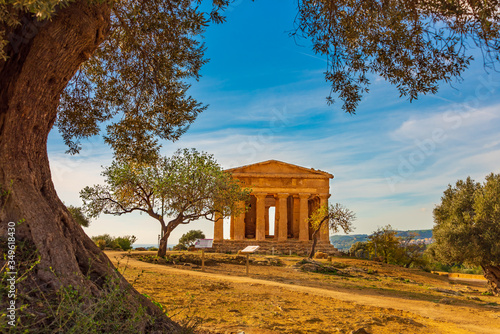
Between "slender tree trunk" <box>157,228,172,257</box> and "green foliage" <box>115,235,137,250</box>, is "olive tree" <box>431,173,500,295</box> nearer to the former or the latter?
"slender tree trunk" <box>157,228,172,257</box>

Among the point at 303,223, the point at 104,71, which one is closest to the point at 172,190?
the point at 104,71

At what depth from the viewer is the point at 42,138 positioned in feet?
16.1

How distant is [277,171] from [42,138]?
37717mm

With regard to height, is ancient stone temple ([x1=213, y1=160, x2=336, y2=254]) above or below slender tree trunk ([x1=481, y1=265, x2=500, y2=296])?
above

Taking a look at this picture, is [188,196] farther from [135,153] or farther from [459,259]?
[459,259]

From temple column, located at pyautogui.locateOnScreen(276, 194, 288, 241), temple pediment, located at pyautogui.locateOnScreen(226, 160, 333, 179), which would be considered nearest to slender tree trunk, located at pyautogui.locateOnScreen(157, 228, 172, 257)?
temple pediment, located at pyautogui.locateOnScreen(226, 160, 333, 179)

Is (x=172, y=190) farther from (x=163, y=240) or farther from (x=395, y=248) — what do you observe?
(x=395, y=248)

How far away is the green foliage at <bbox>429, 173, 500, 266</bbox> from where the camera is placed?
58.5 ft

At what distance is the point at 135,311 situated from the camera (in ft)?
14.1

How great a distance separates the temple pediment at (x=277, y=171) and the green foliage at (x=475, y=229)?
2186cm

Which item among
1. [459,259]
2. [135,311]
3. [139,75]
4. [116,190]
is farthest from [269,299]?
[116,190]

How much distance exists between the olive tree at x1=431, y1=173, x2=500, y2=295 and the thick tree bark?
18023 mm

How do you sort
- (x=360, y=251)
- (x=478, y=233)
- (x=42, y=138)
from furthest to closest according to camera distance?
(x=360, y=251)
(x=478, y=233)
(x=42, y=138)

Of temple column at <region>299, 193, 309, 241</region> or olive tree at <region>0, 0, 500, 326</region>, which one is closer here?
olive tree at <region>0, 0, 500, 326</region>
